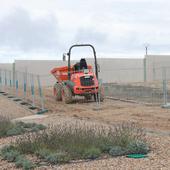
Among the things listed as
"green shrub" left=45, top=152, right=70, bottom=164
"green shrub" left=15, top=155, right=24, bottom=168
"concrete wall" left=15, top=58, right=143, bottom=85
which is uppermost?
"concrete wall" left=15, top=58, right=143, bottom=85

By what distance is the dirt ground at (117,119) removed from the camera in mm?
9742

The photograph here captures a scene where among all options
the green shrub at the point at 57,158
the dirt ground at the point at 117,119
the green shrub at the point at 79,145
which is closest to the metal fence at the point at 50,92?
the dirt ground at the point at 117,119

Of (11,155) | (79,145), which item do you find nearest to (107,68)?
(79,145)

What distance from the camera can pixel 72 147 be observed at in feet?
35.4

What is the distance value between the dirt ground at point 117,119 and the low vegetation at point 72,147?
281 mm

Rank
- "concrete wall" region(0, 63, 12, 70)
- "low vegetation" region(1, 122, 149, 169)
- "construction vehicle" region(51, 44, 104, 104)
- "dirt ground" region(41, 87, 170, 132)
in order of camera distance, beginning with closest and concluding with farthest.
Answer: "low vegetation" region(1, 122, 149, 169), "dirt ground" region(41, 87, 170, 132), "construction vehicle" region(51, 44, 104, 104), "concrete wall" region(0, 63, 12, 70)

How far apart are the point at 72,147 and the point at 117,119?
8.11 metres

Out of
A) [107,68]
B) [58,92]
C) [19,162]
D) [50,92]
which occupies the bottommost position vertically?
[19,162]

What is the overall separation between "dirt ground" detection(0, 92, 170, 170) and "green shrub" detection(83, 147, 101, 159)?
282 mm

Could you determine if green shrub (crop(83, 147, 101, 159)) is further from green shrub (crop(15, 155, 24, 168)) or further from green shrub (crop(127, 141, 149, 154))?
green shrub (crop(15, 155, 24, 168))

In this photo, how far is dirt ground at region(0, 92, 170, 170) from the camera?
32.0 ft

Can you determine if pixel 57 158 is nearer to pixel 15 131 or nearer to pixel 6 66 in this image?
pixel 15 131

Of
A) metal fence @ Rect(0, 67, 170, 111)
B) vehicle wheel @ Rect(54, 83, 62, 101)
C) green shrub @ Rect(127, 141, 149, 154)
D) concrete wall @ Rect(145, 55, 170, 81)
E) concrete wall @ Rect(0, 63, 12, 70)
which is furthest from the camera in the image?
concrete wall @ Rect(145, 55, 170, 81)

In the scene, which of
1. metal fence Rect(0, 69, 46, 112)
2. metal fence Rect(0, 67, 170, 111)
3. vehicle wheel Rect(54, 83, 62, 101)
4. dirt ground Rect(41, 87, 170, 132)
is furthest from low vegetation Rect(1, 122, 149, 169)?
vehicle wheel Rect(54, 83, 62, 101)
